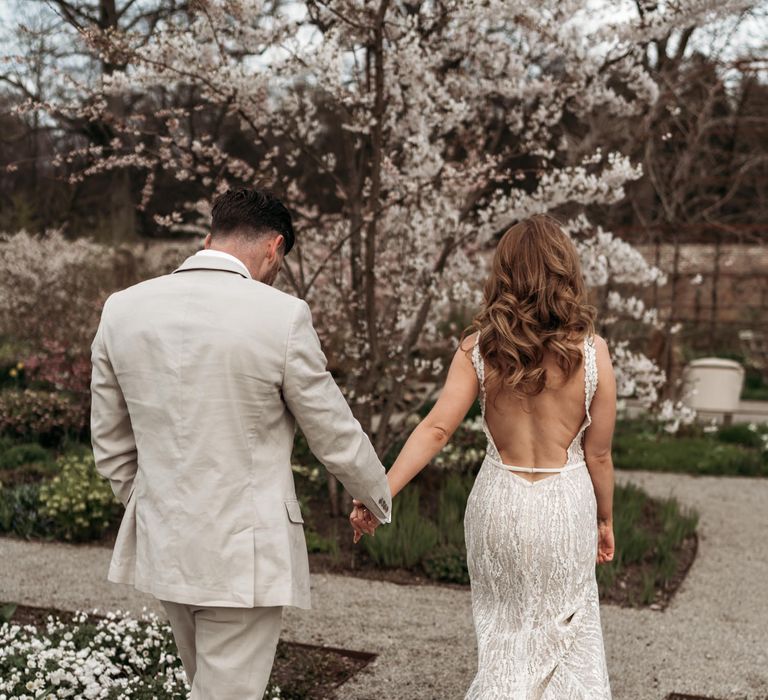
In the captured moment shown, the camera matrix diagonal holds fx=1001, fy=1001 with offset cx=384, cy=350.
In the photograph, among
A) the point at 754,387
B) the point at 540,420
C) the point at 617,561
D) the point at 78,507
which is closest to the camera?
the point at 540,420

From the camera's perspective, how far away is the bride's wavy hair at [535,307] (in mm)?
2945

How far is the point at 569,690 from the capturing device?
2.98 metres

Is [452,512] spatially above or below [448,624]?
above

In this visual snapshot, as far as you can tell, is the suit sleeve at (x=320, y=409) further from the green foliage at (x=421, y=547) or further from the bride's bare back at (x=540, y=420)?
the green foliage at (x=421, y=547)

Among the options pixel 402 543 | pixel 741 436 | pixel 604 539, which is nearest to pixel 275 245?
pixel 604 539

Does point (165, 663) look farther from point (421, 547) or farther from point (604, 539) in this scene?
point (421, 547)

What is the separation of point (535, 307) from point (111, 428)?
1.26 m

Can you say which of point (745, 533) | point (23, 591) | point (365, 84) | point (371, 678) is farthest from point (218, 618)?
point (745, 533)

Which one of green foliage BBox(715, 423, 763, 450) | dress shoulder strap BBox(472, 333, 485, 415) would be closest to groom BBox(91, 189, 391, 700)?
dress shoulder strap BBox(472, 333, 485, 415)

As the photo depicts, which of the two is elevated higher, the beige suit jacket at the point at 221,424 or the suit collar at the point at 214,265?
the suit collar at the point at 214,265

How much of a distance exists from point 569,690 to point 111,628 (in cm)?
209

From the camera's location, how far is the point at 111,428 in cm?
270

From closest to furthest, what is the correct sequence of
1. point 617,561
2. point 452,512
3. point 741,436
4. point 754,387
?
1. point 617,561
2. point 452,512
3. point 741,436
4. point 754,387

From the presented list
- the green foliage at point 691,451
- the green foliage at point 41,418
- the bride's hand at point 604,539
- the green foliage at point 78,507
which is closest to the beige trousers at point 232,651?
the bride's hand at point 604,539
